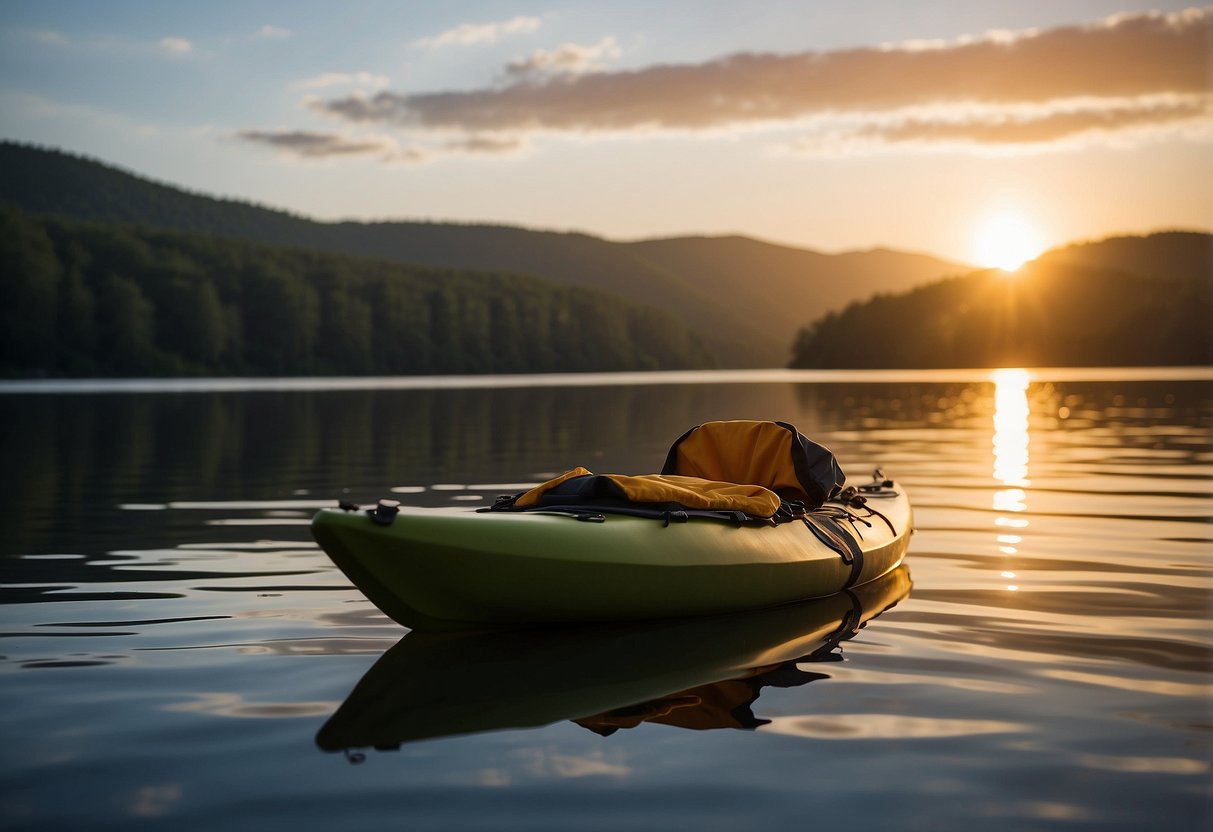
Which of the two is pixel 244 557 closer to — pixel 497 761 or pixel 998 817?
pixel 497 761

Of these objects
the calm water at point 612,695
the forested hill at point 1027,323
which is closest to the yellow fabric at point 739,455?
the calm water at point 612,695

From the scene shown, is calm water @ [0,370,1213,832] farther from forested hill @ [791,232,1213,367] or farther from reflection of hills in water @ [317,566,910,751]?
forested hill @ [791,232,1213,367]

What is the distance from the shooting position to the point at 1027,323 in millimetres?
121938

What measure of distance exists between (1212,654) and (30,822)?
5869mm

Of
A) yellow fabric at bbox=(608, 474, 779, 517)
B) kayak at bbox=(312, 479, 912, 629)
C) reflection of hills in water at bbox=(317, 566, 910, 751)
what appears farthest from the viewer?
yellow fabric at bbox=(608, 474, 779, 517)

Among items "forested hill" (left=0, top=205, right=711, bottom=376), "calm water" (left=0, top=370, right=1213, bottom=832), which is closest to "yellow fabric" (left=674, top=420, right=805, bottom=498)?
"calm water" (left=0, top=370, right=1213, bottom=832)

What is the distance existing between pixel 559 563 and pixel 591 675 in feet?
2.47

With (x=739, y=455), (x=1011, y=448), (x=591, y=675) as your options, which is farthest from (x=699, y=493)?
(x=1011, y=448)

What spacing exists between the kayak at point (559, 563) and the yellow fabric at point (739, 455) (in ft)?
2.41

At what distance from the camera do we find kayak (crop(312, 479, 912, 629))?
20.5ft

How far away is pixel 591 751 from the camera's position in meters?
4.85

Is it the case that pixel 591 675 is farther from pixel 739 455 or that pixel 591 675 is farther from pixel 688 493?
pixel 739 455

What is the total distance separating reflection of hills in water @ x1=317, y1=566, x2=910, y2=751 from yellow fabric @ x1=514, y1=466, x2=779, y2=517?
719 mm

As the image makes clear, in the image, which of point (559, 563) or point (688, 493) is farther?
point (688, 493)
